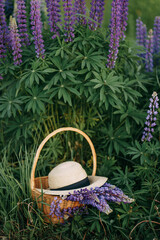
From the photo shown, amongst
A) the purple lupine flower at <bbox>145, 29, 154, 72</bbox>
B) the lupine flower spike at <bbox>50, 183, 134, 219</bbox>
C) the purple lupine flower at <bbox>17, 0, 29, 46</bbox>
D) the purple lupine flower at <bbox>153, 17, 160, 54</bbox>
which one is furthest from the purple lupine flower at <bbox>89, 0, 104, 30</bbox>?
the lupine flower spike at <bbox>50, 183, 134, 219</bbox>

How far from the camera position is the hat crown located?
2.32m

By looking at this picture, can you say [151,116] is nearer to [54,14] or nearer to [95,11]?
[95,11]

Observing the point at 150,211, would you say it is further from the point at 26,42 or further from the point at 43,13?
the point at 43,13

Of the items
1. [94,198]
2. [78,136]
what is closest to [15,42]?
[78,136]

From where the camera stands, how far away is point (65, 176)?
91.1 inches

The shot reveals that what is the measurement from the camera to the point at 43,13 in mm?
3682

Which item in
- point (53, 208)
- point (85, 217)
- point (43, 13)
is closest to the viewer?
point (53, 208)

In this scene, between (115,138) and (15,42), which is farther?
(115,138)

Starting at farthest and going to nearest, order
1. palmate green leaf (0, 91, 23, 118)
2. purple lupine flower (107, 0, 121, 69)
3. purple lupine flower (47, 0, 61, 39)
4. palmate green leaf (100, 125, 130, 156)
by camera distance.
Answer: palmate green leaf (100, 125, 130, 156), palmate green leaf (0, 91, 23, 118), purple lupine flower (47, 0, 61, 39), purple lupine flower (107, 0, 121, 69)

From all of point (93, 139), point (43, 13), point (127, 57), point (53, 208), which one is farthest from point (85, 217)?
point (43, 13)

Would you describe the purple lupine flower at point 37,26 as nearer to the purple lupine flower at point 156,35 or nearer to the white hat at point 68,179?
the white hat at point 68,179

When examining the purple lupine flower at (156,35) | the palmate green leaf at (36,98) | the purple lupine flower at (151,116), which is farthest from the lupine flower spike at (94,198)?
the purple lupine flower at (156,35)

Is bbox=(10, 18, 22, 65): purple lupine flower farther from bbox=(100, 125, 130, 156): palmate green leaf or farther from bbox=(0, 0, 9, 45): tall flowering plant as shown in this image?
bbox=(100, 125, 130, 156): palmate green leaf

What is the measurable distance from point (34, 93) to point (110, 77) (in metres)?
0.73
